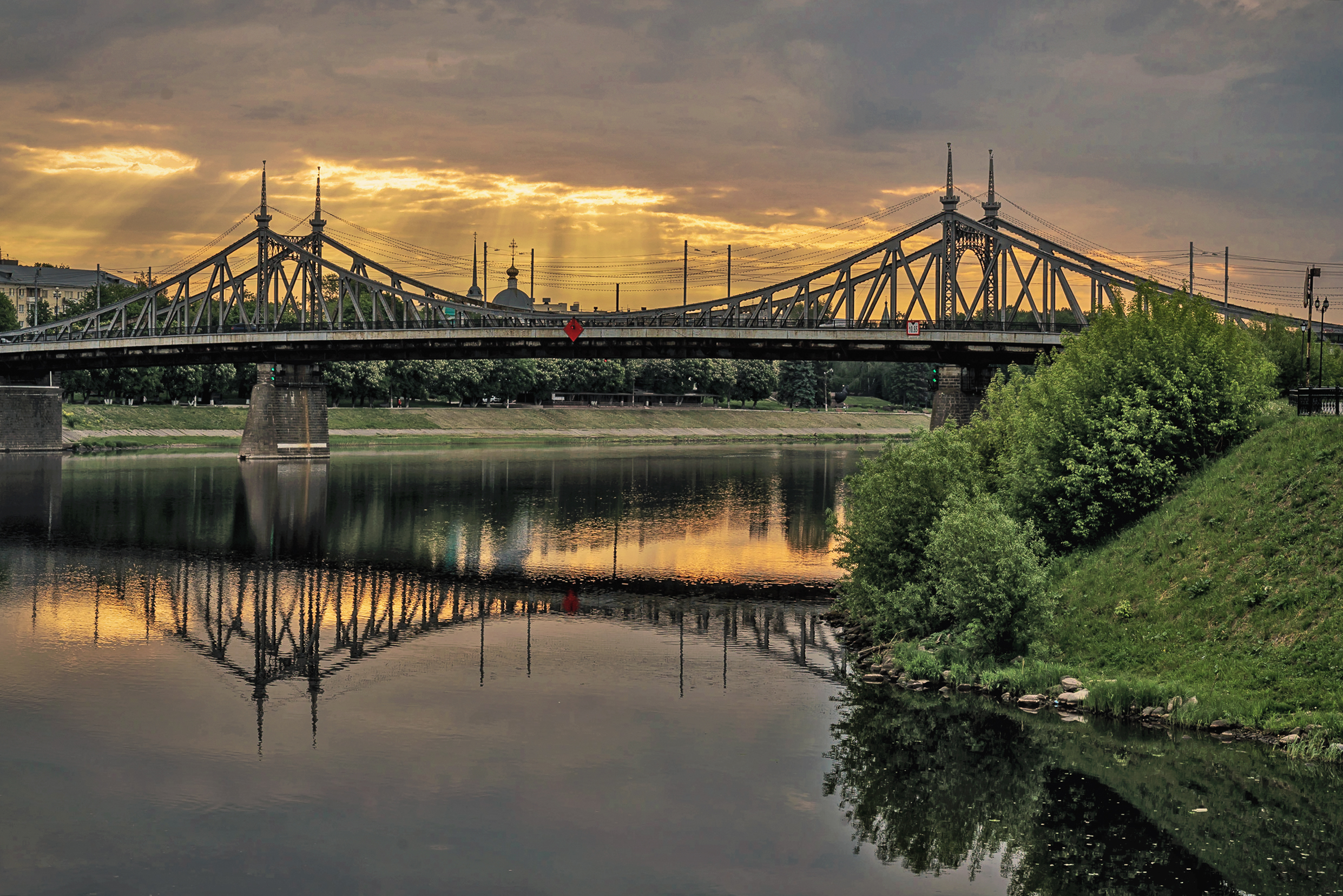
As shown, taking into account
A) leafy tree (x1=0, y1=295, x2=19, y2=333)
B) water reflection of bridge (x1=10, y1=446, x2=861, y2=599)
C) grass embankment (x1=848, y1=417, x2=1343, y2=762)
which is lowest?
water reflection of bridge (x1=10, y1=446, x2=861, y2=599)

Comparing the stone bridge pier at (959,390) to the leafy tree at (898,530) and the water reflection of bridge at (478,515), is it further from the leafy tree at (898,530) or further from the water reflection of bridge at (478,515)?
the leafy tree at (898,530)

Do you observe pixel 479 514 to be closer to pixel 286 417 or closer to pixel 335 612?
pixel 335 612

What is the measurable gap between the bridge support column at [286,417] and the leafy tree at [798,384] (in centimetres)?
10056

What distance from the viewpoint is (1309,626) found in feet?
77.7

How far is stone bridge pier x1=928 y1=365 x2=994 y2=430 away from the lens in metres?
75.6

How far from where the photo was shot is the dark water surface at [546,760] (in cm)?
1731

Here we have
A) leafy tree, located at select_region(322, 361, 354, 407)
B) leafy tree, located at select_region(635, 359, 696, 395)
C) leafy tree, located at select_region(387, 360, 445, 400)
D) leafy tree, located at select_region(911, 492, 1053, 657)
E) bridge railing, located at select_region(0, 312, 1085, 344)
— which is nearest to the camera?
leafy tree, located at select_region(911, 492, 1053, 657)

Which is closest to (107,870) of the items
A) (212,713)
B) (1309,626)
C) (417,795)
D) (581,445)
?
(417,795)

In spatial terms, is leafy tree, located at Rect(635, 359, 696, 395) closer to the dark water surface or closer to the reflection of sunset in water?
the reflection of sunset in water

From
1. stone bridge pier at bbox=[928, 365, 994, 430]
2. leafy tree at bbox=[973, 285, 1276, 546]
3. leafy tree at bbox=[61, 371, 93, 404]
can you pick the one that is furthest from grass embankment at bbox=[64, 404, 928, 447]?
leafy tree at bbox=[973, 285, 1276, 546]

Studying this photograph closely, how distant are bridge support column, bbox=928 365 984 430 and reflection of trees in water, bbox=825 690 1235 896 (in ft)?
172

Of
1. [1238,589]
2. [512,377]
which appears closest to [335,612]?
[1238,589]

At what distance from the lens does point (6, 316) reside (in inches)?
5354

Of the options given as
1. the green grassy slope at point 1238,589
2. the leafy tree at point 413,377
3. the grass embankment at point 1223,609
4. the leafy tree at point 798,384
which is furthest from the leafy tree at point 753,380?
the grass embankment at point 1223,609
